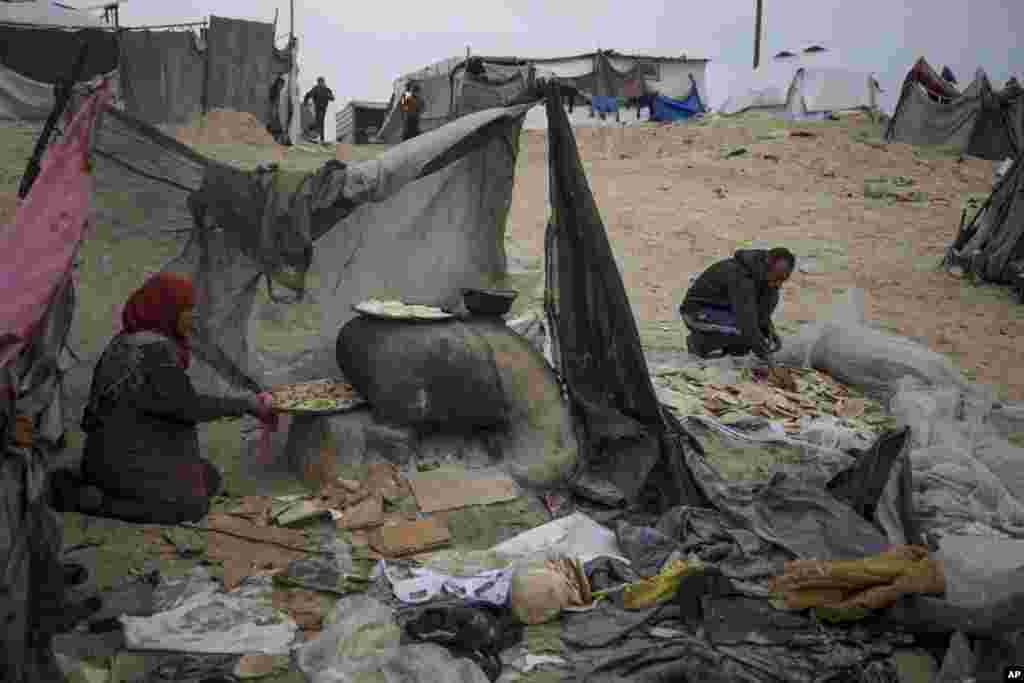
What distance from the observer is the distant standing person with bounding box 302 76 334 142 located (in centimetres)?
1711

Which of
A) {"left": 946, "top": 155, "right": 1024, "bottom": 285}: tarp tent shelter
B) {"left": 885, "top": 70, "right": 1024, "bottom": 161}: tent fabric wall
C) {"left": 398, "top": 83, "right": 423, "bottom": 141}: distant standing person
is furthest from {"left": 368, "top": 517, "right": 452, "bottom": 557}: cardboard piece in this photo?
{"left": 885, "top": 70, "right": 1024, "bottom": 161}: tent fabric wall

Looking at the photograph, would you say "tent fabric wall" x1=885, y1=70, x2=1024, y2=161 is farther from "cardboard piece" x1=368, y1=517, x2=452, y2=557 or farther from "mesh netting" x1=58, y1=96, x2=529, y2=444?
"cardboard piece" x1=368, y1=517, x2=452, y2=557

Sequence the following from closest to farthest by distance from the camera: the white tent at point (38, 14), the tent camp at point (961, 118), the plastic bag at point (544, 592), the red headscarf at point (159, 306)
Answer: the plastic bag at point (544, 592)
the red headscarf at point (159, 306)
the white tent at point (38, 14)
the tent camp at point (961, 118)

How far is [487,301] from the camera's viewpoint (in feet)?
14.9

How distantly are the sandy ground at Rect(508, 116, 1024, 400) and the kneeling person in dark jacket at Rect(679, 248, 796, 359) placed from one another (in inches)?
53.4

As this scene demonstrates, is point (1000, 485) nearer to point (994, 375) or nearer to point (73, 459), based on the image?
point (994, 375)

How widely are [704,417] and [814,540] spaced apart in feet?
5.44

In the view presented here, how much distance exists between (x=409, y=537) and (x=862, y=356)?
381 centimetres

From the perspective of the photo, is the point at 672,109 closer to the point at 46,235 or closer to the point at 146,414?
the point at 146,414

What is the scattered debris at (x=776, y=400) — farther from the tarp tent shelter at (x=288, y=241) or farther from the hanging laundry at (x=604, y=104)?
the hanging laundry at (x=604, y=104)

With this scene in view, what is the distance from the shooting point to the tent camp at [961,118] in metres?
16.8

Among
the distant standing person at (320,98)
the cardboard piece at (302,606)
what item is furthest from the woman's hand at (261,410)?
the distant standing person at (320,98)

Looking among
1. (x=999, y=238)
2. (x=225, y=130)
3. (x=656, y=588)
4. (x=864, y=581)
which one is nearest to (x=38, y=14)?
(x=225, y=130)

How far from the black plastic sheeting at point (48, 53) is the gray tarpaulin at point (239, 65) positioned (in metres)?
1.66
